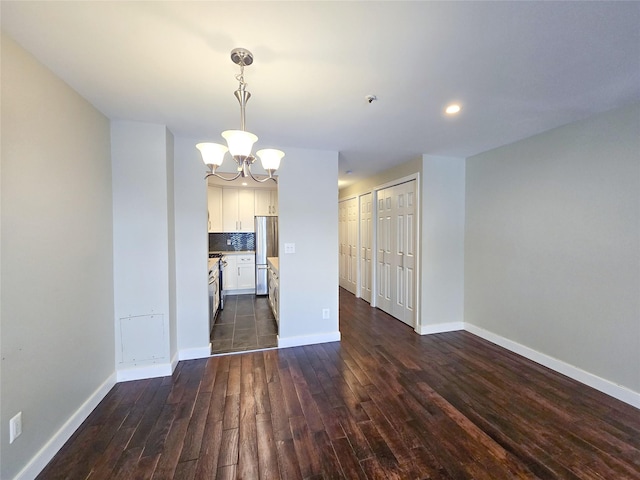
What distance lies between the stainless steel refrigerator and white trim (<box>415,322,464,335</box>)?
3.17 metres

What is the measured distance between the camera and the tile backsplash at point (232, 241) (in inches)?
226

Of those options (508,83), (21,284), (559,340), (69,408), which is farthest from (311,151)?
(559,340)

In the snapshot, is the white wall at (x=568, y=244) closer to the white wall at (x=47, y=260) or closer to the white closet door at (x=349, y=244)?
the white closet door at (x=349, y=244)

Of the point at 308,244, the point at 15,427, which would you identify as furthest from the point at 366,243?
the point at 15,427

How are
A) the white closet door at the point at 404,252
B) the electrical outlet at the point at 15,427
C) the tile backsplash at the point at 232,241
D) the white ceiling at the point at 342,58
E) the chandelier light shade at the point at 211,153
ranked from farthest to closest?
1. the tile backsplash at the point at 232,241
2. the white closet door at the point at 404,252
3. the chandelier light shade at the point at 211,153
4. the electrical outlet at the point at 15,427
5. the white ceiling at the point at 342,58

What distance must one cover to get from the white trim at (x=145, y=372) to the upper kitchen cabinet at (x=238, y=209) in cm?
338

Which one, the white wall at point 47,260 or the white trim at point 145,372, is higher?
the white wall at point 47,260

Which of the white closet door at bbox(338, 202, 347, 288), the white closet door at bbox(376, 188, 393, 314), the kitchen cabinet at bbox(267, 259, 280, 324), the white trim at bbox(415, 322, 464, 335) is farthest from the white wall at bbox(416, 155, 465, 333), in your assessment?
the white closet door at bbox(338, 202, 347, 288)

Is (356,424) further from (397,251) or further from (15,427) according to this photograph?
(397,251)

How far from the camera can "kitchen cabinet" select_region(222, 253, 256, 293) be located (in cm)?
543

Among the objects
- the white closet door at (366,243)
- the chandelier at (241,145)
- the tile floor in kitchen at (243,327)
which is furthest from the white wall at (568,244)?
the tile floor in kitchen at (243,327)

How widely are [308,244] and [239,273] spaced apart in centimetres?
289

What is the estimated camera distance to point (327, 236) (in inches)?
128

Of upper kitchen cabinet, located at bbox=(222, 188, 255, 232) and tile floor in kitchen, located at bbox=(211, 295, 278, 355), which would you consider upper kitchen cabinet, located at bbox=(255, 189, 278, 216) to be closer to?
upper kitchen cabinet, located at bbox=(222, 188, 255, 232)
